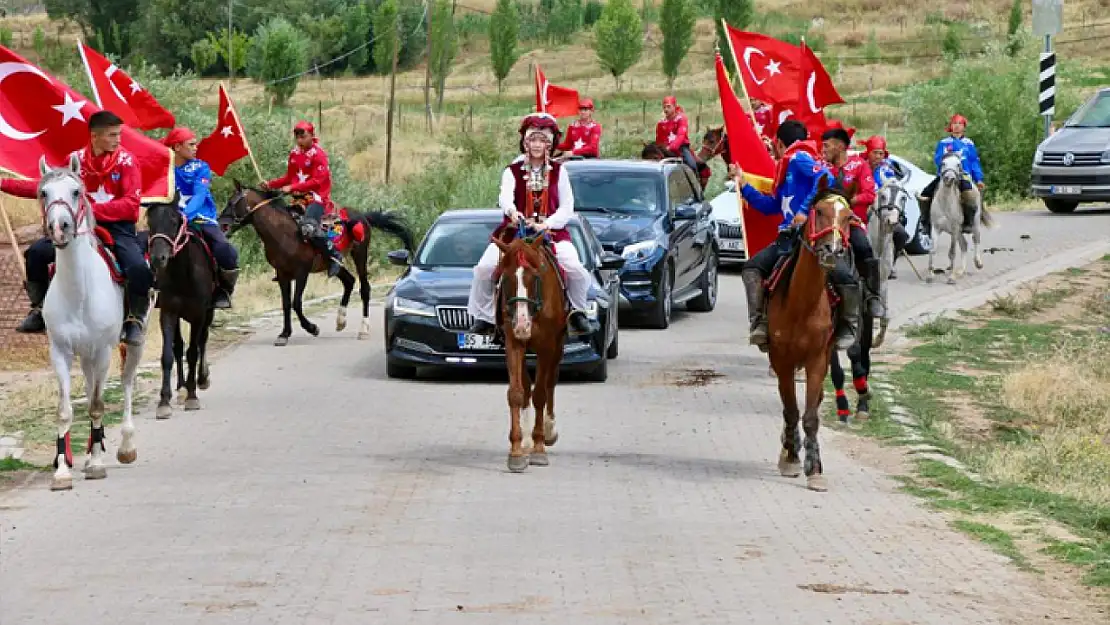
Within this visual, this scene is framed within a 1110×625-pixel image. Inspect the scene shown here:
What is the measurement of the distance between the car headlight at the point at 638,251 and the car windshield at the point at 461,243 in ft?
10.0

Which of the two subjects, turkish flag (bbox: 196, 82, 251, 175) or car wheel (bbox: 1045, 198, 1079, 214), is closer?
turkish flag (bbox: 196, 82, 251, 175)

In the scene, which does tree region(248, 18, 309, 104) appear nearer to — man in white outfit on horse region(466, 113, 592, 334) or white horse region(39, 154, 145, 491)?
man in white outfit on horse region(466, 113, 592, 334)

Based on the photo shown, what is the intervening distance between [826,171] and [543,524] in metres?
3.87

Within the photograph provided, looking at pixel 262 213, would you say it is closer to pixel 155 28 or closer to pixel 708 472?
pixel 708 472

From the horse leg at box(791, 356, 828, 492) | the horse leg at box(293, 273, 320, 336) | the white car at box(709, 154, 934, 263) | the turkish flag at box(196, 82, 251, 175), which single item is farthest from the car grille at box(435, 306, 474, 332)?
the white car at box(709, 154, 934, 263)

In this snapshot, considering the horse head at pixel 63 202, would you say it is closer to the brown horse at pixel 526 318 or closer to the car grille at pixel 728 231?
the brown horse at pixel 526 318

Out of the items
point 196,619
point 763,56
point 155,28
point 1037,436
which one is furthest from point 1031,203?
point 155,28

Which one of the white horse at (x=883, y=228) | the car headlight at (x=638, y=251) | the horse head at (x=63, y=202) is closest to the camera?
the horse head at (x=63, y=202)

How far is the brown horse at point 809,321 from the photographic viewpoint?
13.0 metres

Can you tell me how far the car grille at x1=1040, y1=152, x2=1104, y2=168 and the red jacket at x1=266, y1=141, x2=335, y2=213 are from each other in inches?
781

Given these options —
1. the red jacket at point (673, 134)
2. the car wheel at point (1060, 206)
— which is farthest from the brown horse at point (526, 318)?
the car wheel at point (1060, 206)

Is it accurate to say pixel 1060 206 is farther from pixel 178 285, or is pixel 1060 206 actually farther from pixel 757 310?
pixel 757 310

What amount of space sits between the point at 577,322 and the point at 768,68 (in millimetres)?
7992

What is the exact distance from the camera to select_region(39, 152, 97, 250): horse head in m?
12.3
